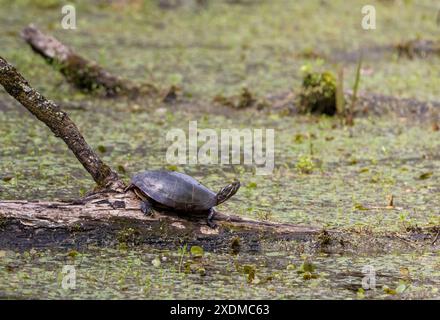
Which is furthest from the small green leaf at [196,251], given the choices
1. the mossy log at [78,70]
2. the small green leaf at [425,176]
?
the mossy log at [78,70]

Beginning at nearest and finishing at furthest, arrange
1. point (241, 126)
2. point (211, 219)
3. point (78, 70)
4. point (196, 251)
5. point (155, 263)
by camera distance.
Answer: point (155, 263), point (196, 251), point (211, 219), point (241, 126), point (78, 70)

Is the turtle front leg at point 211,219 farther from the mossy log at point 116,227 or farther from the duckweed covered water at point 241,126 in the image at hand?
the duckweed covered water at point 241,126

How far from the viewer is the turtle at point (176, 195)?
171 inches

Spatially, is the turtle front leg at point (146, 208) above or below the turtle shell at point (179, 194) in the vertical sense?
below

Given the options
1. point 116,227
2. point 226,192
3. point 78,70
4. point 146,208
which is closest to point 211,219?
point 226,192

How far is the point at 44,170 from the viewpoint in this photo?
5.62 m

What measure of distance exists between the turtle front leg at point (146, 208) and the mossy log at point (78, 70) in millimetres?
3235

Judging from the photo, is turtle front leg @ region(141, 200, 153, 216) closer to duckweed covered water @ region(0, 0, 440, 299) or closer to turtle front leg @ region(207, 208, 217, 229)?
duckweed covered water @ region(0, 0, 440, 299)

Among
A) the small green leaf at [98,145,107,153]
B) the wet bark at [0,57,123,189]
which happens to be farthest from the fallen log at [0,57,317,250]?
the small green leaf at [98,145,107,153]

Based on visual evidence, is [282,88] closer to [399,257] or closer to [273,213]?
[273,213]

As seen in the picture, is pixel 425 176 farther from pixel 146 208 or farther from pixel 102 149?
pixel 146 208

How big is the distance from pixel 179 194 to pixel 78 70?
3.37m

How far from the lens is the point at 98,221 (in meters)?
4.34
